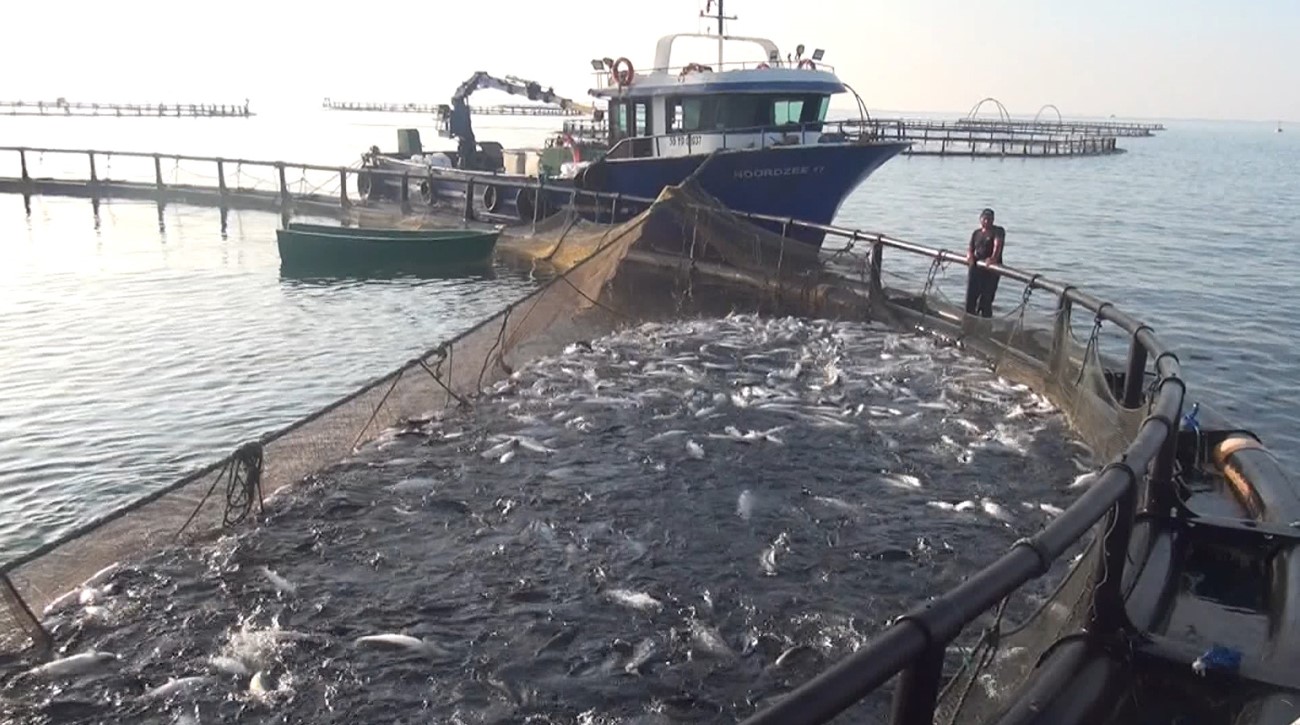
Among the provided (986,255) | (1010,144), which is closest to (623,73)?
(986,255)

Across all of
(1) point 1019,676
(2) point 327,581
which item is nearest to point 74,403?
(2) point 327,581

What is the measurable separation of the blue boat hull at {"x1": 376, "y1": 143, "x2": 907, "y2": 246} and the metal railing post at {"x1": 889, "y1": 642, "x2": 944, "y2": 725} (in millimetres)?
19330

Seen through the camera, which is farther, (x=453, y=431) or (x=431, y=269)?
(x=431, y=269)

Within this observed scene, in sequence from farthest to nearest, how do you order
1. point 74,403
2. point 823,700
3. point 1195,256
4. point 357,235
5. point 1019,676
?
1. point 1195,256
2. point 357,235
3. point 74,403
4. point 1019,676
5. point 823,700

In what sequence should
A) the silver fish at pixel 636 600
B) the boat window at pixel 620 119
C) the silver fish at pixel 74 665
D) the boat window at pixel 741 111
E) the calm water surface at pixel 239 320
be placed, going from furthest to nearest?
the boat window at pixel 620 119 < the boat window at pixel 741 111 < the calm water surface at pixel 239 320 < the silver fish at pixel 636 600 < the silver fish at pixel 74 665

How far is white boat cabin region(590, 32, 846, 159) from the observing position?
25.0 metres

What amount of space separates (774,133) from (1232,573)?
68.2ft

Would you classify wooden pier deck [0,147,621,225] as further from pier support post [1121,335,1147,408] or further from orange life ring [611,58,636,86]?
pier support post [1121,335,1147,408]

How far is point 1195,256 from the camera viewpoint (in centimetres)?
3259

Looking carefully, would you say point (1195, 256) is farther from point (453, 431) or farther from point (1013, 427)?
point (453, 431)

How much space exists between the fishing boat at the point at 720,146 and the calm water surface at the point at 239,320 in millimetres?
3743

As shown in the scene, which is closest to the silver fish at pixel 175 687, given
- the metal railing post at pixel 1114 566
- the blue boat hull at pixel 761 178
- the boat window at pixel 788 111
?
the metal railing post at pixel 1114 566

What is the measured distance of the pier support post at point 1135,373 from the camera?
25.7 feet

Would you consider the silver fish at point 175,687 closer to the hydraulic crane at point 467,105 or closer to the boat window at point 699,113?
the boat window at point 699,113
